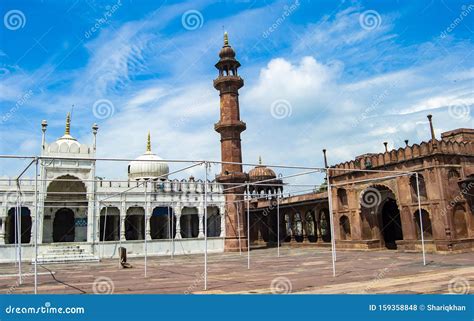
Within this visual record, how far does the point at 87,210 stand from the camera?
103 ft

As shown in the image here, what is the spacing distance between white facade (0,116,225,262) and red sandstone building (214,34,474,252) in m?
3.70

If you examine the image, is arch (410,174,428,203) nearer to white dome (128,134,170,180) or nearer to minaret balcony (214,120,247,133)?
minaret balcony (214,120,247,133)

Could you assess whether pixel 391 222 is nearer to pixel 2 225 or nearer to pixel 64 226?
pixel 64 226

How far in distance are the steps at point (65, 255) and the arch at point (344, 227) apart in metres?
15.7

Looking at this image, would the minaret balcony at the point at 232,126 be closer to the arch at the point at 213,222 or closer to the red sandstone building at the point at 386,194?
the red sandstone building at the point at 386,194

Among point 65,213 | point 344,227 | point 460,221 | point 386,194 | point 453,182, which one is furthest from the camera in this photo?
point 65,213

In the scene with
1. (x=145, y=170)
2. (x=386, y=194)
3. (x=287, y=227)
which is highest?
(x=145, y=170)

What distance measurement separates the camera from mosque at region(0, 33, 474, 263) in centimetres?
2052

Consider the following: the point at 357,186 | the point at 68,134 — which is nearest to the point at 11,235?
the point at 68,134

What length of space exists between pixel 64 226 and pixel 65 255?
29.3ft

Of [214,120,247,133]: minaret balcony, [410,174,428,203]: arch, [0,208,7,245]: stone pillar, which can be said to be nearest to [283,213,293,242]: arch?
[214,120,247,133]: minaret balcony

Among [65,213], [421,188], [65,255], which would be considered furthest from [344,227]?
Result: [65,213]

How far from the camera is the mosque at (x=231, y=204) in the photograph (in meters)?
20.5

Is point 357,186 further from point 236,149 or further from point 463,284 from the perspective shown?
point 463,284
